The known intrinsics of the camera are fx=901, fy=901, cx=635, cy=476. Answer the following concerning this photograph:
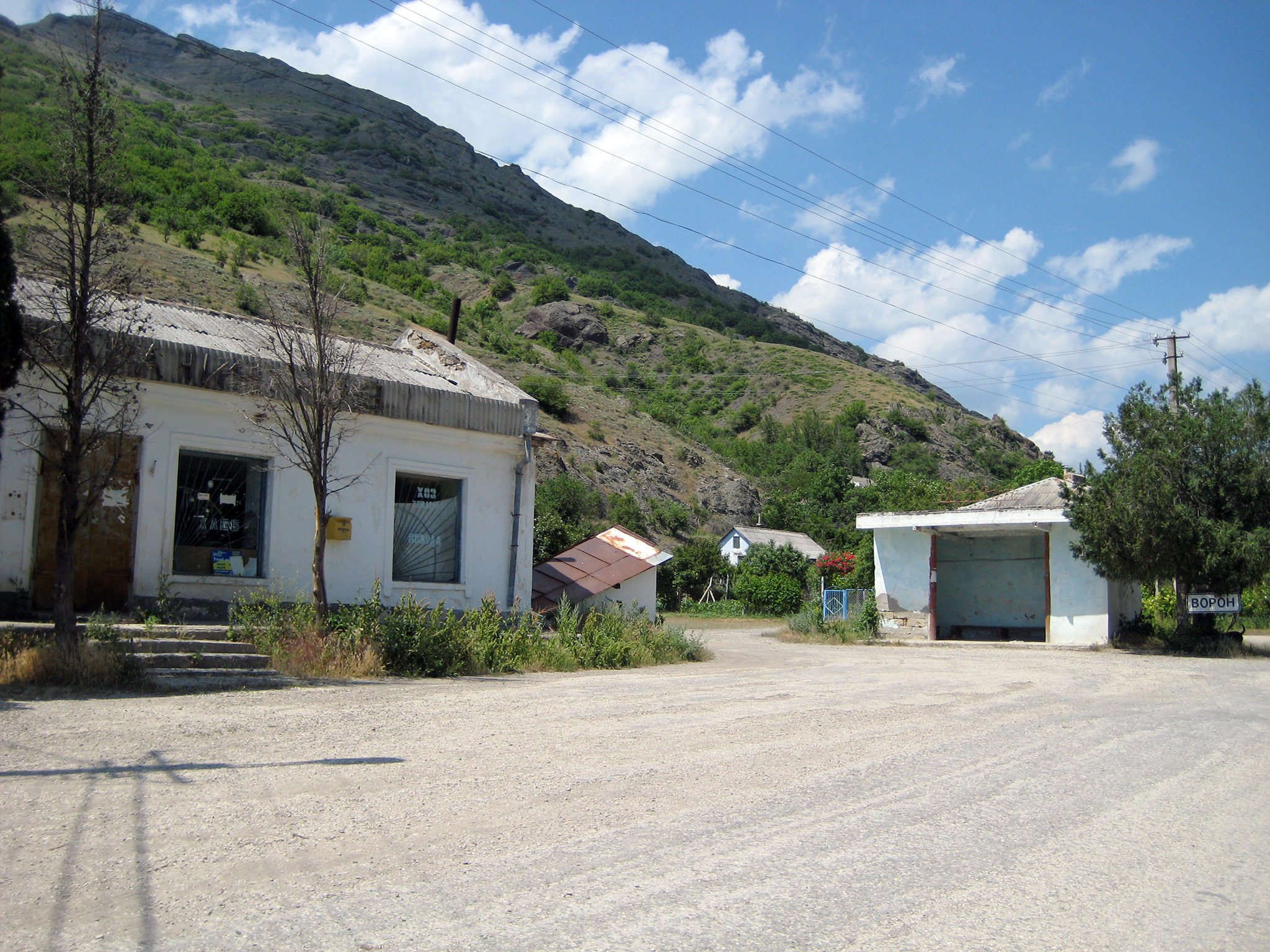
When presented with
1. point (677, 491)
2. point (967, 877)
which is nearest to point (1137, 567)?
point (967, 877)

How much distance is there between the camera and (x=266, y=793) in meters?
5.39

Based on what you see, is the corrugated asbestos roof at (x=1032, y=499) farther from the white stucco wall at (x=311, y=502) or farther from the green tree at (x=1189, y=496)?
the white stucco wall at (x=311, y=502)

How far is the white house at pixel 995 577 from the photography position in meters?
24.3

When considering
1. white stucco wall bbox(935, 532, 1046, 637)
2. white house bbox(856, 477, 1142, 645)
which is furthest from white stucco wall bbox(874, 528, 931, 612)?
white stucco wall bbox(935, 532, 1046, 637)

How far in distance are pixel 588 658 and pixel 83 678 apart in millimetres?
→ 7395

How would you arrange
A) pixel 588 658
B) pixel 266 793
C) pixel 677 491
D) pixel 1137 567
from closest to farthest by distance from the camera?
pixel 266 793, pixel 588 658, pixel 1137 567, pixel 677 491

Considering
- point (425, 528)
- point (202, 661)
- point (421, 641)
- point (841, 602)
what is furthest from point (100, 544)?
point (841, 602)

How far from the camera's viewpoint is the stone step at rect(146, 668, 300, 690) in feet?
31.9

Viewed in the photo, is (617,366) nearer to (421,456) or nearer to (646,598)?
(646,598)

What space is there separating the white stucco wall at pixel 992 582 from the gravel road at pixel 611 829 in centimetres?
2034

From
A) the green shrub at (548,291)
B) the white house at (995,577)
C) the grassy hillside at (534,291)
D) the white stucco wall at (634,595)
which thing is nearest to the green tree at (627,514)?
the grassy hillside at (534,291)

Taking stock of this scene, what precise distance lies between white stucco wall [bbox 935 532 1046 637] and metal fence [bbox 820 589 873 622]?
2.29 meters

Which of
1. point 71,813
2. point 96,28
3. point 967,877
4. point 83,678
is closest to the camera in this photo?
point 967,877

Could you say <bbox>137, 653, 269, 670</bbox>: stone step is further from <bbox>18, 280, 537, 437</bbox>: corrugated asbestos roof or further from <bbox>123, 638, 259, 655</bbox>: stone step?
<bbox>18, 280, 537, 437</bbox>: corrugated asbestos roof
